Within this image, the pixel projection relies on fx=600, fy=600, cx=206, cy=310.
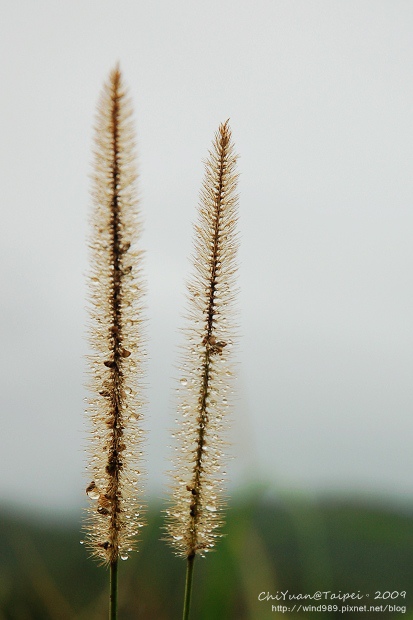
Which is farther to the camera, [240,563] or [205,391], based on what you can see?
[240,563]

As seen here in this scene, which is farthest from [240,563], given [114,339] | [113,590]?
[114,339]

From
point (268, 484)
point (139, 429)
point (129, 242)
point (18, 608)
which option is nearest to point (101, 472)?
point (139, 429)

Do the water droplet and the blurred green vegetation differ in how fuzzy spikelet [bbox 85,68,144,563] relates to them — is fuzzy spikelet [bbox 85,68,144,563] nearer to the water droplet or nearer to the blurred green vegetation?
the water droplet

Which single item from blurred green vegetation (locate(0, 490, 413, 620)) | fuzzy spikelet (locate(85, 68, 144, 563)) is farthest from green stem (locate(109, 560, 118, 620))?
blurred green vegetation (locate(0, 490, 413, 620))

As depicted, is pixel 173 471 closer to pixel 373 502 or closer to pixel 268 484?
pixel 268 484

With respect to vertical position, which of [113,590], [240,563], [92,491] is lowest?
[240,563]

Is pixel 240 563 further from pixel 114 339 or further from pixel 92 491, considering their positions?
pixel 114 339
